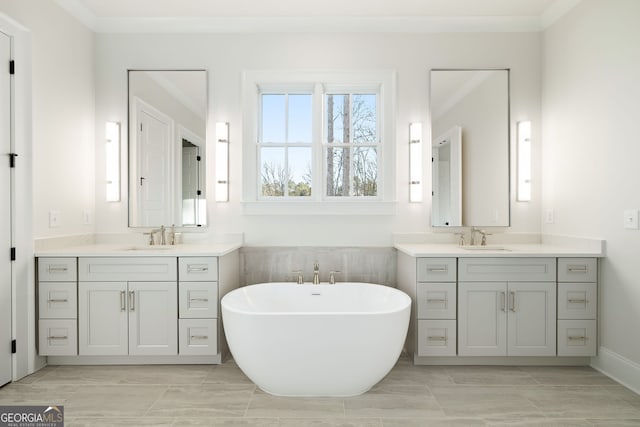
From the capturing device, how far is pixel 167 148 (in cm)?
324

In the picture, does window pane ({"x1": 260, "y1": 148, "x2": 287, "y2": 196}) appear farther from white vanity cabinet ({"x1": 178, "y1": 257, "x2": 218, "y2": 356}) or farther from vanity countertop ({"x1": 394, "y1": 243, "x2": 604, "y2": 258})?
vanity countertop ({"x1": 394, "y1": 243, "x2": 604, "y2": 258})

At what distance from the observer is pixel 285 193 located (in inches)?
131

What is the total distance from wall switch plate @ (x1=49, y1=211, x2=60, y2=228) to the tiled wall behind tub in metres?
1.33

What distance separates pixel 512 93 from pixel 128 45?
10.4 ft

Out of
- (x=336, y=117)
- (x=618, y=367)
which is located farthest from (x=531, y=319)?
(x=336, y=117)

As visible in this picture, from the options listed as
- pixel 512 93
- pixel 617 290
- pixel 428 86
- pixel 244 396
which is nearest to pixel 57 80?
pixel 244 396

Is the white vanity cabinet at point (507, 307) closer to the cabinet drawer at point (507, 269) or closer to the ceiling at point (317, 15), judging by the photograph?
the cabinet drawer at point (507, 269)

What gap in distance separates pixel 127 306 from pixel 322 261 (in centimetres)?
147

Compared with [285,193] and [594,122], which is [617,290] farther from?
[285,193]

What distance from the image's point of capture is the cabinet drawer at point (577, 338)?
2662 millimetres

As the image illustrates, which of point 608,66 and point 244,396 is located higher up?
point 608,66

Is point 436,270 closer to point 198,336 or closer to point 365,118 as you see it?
point 365,118

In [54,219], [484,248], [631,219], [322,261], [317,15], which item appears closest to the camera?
[631,219]

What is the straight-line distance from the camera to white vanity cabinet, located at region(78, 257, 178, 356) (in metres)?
2.67
